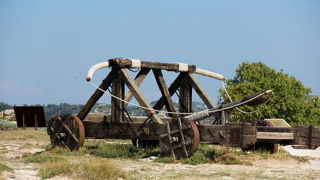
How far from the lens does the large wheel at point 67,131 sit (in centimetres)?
1571

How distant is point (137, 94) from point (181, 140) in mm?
2094

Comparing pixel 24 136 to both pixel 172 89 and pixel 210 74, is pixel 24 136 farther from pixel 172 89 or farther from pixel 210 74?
pixel 210 74

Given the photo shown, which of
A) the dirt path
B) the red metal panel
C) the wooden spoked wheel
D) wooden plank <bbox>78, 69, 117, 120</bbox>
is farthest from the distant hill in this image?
wooden plank <bbox>78, 69, 117, 120</bbox>

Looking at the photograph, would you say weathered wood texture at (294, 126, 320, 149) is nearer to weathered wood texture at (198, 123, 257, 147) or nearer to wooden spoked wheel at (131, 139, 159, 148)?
weathered wood texture at (198, 123, 257, 147)

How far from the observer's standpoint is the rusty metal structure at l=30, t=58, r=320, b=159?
13.2 metres

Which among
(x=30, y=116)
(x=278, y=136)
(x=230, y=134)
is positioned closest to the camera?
(x=230, y=134)

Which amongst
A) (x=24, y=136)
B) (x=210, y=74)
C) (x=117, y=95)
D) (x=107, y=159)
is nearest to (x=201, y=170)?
(x=107, y=159)

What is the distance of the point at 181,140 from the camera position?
531 inches

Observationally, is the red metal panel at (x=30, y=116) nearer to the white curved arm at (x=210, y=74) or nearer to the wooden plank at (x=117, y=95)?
the wooden plank at (x=117, y=95)

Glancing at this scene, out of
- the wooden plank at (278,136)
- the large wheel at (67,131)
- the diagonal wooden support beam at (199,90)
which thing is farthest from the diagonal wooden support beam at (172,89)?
the wooden plank at (278,136)

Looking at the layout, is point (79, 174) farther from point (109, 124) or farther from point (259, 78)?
point (259, 78)

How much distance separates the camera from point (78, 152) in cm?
1524

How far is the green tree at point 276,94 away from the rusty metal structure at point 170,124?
12752 millimetres

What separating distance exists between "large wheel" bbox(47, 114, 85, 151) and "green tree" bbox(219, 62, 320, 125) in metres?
14.2
